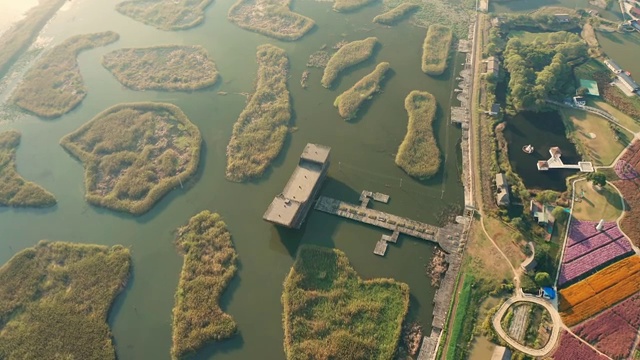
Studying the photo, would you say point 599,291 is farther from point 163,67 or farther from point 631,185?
point 163,67

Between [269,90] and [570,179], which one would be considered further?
[269,90]

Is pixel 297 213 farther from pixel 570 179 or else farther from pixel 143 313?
pixel 570 179

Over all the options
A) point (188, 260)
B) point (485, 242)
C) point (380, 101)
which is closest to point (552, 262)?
point (485, 242)

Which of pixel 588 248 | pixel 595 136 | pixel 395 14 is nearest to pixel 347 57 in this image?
pixel 395 14

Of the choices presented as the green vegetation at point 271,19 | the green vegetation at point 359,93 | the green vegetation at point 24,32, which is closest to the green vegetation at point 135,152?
the green vegetation at point 359,93

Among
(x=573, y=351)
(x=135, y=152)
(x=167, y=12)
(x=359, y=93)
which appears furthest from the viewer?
(x=167, y=12)
